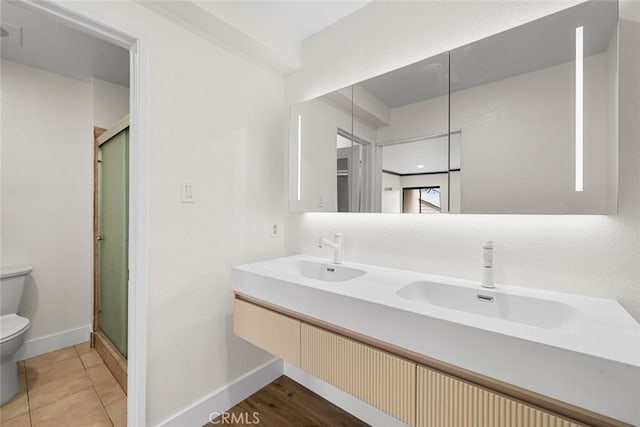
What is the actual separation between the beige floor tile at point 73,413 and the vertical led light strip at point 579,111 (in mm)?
2581

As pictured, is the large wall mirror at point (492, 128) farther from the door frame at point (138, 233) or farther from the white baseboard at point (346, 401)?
the white baseboard at point (346, 401)

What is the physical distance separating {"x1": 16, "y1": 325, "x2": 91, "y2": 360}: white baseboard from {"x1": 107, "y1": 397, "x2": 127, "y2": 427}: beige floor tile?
3.55ft

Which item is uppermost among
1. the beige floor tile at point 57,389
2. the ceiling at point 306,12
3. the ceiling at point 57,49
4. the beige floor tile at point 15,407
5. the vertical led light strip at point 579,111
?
the ceiling at point 306,12

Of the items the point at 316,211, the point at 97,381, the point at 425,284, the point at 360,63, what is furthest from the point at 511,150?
the point at 97,381

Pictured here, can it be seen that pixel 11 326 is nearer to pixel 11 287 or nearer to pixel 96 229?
pixel 11 287

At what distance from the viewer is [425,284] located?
4.21 feet

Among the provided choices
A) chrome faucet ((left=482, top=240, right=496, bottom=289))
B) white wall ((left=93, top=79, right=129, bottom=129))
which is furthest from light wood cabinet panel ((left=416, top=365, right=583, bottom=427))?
white wall ((left=93, top=79, right=129, bottom=129))

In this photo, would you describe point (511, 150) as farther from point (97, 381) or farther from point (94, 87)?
point (94, 87)

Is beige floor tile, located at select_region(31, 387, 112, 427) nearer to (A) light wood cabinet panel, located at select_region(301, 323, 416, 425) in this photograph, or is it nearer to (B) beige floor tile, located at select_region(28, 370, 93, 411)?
(B) beige floor tile, located at select_region(28, 370, 93, 411)

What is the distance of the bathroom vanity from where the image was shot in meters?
0.65

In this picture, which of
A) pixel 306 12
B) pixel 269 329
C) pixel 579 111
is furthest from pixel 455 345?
pixel 306 12

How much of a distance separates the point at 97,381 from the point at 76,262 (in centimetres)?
106

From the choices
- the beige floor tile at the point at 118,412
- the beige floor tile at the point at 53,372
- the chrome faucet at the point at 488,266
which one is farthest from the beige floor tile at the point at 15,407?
the chrome faucet at the point at 488,266

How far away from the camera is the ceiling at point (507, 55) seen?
1.01m
